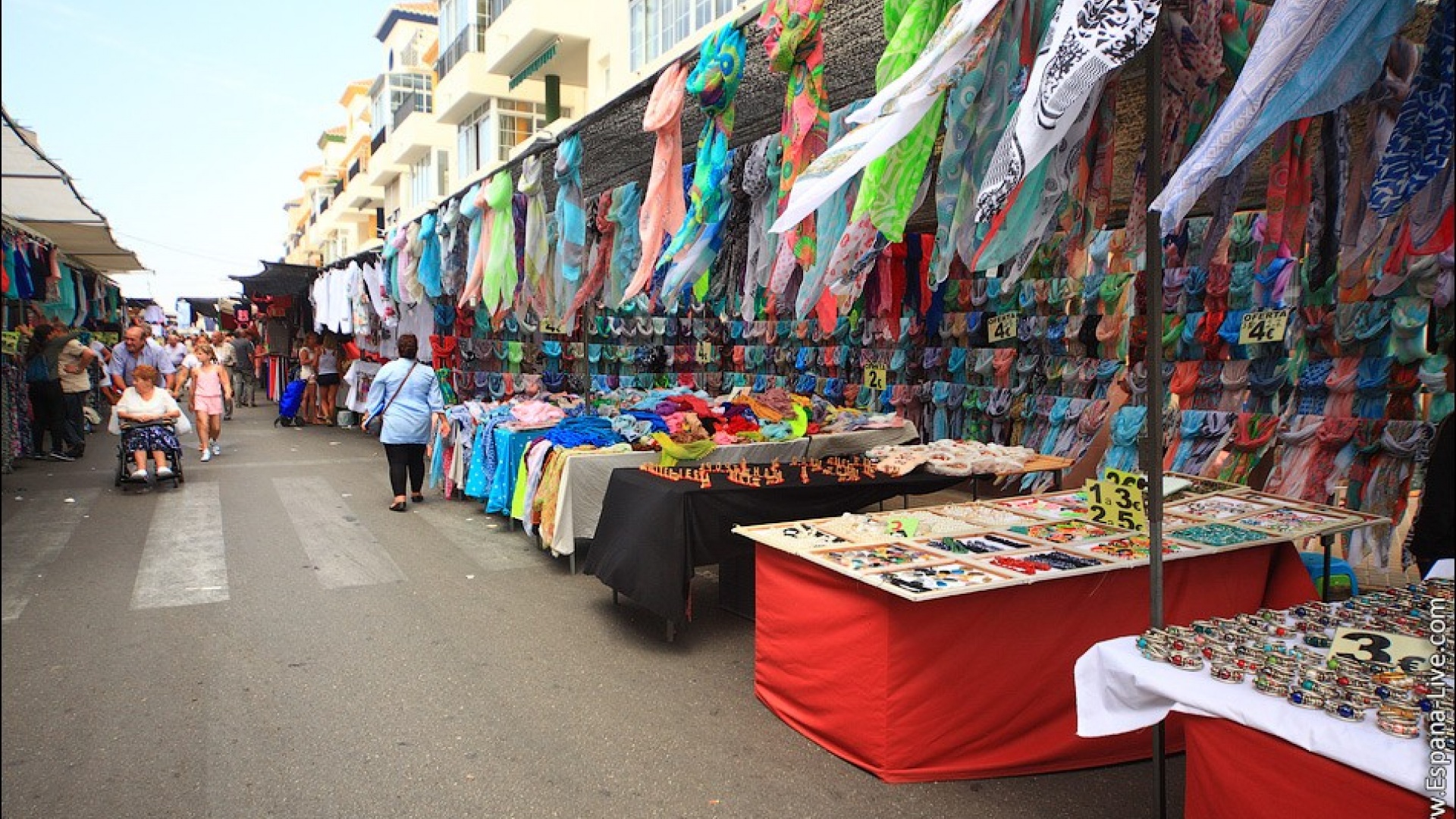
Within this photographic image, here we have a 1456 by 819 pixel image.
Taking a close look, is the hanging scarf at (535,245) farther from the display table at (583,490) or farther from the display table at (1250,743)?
the display table at (1250,743)

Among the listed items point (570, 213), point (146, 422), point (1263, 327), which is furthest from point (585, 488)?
point (146, 422)

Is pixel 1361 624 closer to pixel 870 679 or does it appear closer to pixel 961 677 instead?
pixel 961 677

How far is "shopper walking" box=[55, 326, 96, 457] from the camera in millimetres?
10773

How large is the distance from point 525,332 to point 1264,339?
7.94m

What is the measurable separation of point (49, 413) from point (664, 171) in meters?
10.0

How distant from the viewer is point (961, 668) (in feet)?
10.9

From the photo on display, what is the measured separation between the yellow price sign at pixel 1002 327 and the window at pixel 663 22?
5.72m

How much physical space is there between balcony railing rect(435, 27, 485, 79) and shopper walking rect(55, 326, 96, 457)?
430 inches

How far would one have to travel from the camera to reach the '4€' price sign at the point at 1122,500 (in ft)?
11.8

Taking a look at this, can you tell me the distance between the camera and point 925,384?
966 centimetres

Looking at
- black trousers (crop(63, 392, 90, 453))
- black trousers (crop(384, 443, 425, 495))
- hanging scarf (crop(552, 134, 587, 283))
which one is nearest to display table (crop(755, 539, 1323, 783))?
hanging scarf (crop(552, 134, 587, 283))

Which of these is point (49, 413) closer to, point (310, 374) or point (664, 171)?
point (310, 374)

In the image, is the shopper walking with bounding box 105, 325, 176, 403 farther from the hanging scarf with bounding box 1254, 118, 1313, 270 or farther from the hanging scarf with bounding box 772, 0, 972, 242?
the hanging scarf with bounding box 1254, 118, 1313, 270

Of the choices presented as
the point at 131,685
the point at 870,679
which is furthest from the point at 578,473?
the point at 870,679
